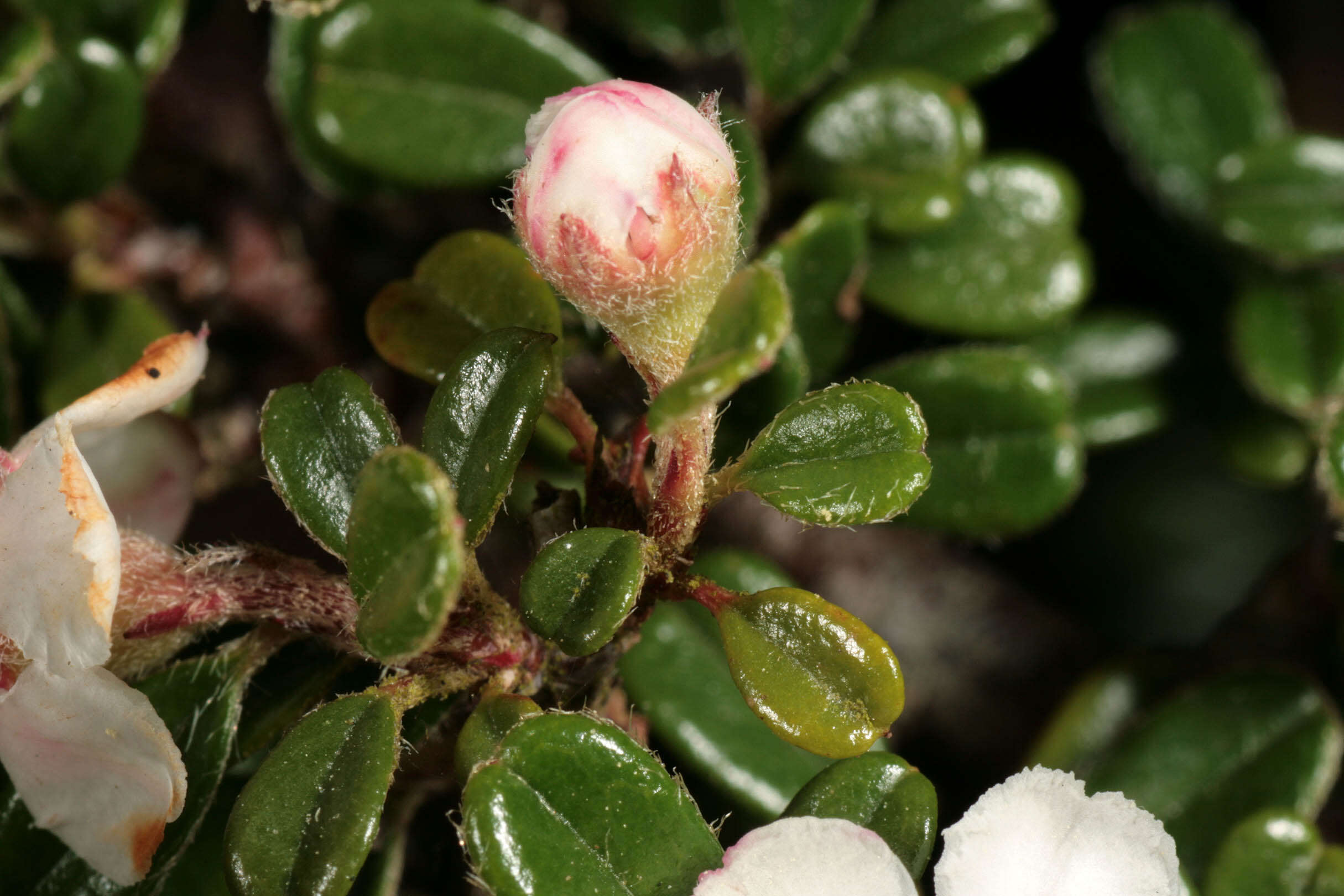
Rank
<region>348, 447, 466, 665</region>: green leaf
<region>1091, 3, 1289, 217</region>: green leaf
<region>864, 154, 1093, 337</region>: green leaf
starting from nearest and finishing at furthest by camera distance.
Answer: <region>348, 447, 466, 665</region>: green leaf < <region>864, 154, 1093, 337</region>: green leaf < <region>1091, 3, 1289, 217</region>: green leaf

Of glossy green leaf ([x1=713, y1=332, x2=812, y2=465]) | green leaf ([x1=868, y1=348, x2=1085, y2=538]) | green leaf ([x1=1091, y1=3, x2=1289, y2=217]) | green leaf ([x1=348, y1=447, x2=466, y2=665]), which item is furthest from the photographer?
green leaf ([x1=1091, y1=3, x2=1289, y2=217])

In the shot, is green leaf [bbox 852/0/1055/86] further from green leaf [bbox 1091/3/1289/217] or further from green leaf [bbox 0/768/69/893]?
green leaf [bbox 0/768/69/893]

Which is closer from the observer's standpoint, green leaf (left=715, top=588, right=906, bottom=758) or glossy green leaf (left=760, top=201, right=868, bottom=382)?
green leaf (left=715, top=588, right=906, bottom=758)

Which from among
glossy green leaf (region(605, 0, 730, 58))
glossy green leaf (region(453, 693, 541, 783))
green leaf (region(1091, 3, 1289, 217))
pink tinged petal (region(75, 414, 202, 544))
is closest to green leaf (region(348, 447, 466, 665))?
glossy green leaf (region(453, 693, 541, 783))

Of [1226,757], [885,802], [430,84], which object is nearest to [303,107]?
[430,84]

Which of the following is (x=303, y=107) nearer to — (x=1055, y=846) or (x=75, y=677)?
(x=75, y=677)

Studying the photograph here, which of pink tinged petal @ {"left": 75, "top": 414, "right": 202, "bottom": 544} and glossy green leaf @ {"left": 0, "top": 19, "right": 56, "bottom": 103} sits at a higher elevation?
glossy green leaf @ {"left": 0, "top": 19, "right": 56, "bottom": 103}

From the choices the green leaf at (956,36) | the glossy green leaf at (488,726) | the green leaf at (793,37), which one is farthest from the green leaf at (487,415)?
the green leaf at (956,36)
